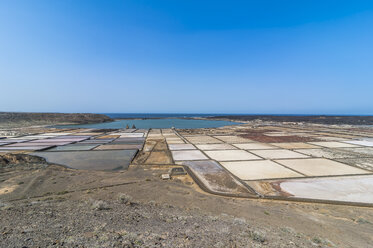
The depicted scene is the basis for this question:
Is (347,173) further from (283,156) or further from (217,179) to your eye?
(217,179)

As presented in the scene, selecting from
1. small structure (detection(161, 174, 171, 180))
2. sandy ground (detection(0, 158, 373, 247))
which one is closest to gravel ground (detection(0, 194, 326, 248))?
sandy ground (detection(0, 158, 373, 247))

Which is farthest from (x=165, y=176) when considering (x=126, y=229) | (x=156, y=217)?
(x=126, y=229)

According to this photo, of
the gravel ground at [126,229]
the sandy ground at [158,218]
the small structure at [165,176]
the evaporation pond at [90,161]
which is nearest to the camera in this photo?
the gravel ground at [126,229]

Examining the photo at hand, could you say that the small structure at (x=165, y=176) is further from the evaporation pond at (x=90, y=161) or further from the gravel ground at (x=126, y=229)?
the evaporation pond at (x=90, y=161)

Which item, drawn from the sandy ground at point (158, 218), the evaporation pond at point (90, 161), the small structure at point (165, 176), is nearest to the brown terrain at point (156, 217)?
the sandy ground at point (158, 218)

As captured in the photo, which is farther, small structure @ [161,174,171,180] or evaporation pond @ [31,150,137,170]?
evaporation pond @ [31,150,137,170]

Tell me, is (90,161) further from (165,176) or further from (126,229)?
(126,229)

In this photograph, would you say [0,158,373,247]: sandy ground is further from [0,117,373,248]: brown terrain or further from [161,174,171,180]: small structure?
[161,174,171,180]: small structure

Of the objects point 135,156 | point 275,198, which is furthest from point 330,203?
point 135,156

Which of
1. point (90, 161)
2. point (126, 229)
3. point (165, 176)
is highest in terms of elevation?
point (126, 229)

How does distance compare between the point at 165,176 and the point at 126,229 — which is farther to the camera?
the point at 165,176

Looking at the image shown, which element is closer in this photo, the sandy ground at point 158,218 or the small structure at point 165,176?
the sandy ground at point 158,218
